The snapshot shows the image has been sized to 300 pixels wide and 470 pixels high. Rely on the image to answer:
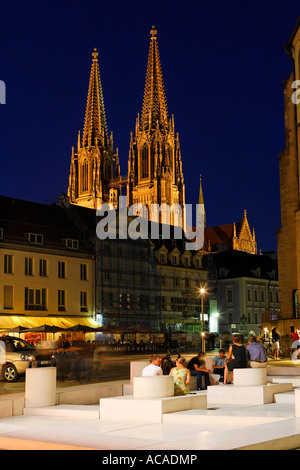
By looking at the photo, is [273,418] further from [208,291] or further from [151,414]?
[208,291]

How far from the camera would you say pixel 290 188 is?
148 ft

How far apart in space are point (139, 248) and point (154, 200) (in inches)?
2043

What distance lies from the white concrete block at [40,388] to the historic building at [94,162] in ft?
389

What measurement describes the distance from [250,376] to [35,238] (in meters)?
46.3

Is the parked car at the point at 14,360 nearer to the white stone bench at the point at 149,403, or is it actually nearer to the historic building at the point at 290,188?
the white stone bench at the point at 149,403

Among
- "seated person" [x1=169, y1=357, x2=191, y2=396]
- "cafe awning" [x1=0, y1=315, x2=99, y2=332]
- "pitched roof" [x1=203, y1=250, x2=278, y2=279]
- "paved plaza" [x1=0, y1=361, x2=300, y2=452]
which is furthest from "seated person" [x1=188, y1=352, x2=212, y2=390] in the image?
"pitched roof" [x1=203, y1=250, x2=278, y2=279]

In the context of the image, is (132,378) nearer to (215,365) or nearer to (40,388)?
(215,365)

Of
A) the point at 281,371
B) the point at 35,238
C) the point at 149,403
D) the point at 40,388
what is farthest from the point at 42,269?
the point at 149,403

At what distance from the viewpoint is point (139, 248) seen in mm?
76375

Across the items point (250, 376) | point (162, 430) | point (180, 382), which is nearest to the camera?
point (162, 430)

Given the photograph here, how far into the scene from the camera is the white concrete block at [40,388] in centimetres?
1581

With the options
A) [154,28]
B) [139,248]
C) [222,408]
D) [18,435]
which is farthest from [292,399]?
[154,28]

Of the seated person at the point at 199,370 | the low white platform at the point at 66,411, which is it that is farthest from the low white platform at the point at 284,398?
the low white platform at the point at 66,411

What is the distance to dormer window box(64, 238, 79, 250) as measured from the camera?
64.6m
